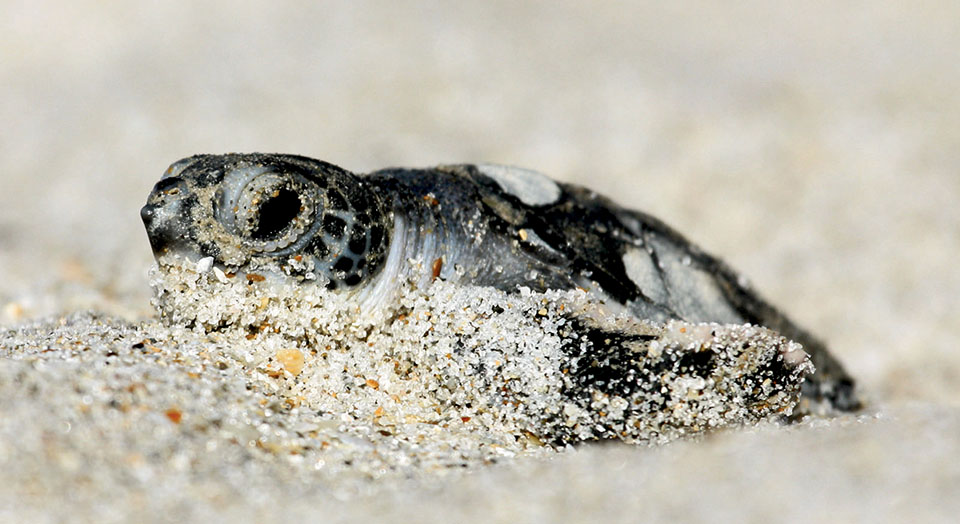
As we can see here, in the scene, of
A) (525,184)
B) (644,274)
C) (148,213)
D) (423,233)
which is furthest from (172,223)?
(644,274)

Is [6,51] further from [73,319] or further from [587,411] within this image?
[587,411]

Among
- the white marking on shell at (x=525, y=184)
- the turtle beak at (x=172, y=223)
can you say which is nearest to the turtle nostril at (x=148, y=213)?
the turtle beak at (x=172, y=223)

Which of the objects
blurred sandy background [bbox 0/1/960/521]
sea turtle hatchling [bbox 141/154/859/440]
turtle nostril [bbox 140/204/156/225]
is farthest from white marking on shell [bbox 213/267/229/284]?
blurred sandy background [bbox 0/1/960/521]

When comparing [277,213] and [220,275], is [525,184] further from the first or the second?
[220,275]

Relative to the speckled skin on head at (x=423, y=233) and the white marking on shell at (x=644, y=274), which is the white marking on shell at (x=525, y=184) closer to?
the speckled skin on head at (x=423, y=233)

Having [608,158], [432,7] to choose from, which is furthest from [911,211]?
[432,7]

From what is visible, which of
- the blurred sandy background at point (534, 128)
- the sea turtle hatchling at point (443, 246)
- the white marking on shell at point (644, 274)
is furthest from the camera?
the blurred sandy background at point (534, 128)

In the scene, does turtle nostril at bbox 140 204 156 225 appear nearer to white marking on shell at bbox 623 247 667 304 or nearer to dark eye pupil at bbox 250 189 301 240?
dark eye pupil at bbox 250 189 301 240

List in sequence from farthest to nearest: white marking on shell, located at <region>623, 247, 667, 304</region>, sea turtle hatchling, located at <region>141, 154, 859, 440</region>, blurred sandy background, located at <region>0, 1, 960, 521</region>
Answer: blurred sandy background, located at <region>0, 1, 960, 521</region>, white marking on shell, located at <region>623, 247, 667, 304</region>, sea turtle hatchling, located at <region>141, 154, 859, 440</region>
